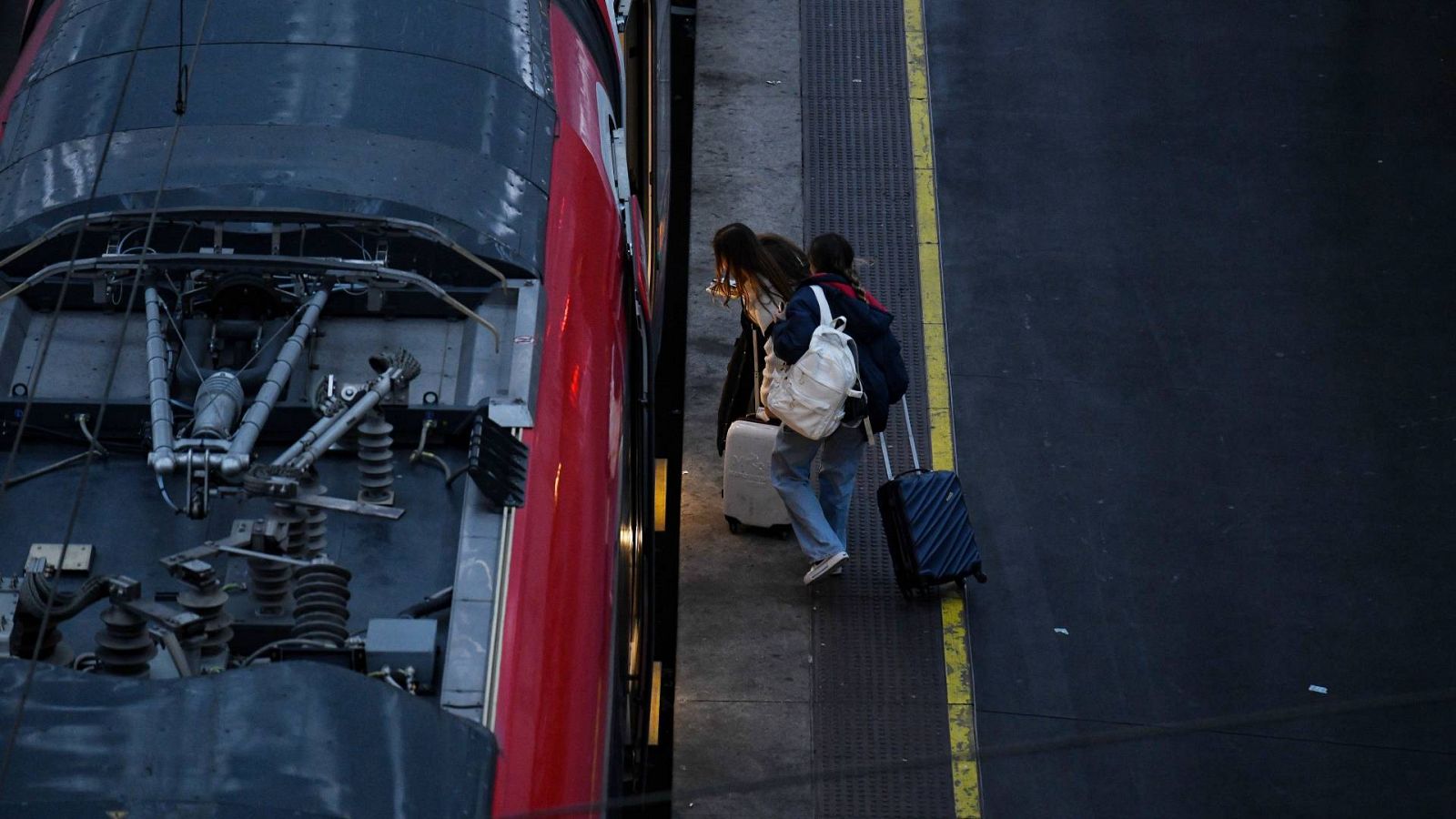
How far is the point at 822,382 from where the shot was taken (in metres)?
7.18

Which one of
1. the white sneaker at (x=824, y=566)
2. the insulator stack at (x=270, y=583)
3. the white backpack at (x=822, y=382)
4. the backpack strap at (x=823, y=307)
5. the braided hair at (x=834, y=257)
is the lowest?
the insulator stack at (x=270, y=583)

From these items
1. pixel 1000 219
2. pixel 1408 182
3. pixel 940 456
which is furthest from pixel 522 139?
pixel 1408 182

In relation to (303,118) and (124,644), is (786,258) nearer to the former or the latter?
(303,118)

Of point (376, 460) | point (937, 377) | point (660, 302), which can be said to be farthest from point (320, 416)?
point (937, 377)

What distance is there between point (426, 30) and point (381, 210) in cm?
102

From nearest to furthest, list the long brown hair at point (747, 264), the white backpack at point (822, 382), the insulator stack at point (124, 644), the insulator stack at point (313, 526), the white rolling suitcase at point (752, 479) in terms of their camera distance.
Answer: the insulator stack at point (124, 644) → the insulator stack at point (313, 526) → the white backpack at point (822, 382) → the long brown hair at point (747, 264) → the white rolling suitcase at point (752, 479)

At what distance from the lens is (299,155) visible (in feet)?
19.6

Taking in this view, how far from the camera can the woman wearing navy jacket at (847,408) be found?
287 inches

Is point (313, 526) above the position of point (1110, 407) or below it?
below

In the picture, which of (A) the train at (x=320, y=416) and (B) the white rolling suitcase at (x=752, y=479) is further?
(B) the white rolling suitcase at (x=752, y=479)

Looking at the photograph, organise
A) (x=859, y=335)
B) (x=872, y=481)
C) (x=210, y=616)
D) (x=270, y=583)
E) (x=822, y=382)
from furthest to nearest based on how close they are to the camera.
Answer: (x=872, y=481) → (x=859, y=335) → (x=822, y=382) → (x=270, y=583) → (x=210, y=616)

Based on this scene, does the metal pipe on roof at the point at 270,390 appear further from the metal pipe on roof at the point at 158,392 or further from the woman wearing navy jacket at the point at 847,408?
the woman wearing navy jacket at the point at 847,408

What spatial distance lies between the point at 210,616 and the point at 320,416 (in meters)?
0.99

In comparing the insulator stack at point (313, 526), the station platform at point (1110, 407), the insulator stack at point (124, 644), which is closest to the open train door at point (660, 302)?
the station platform at point (1110, 407)
